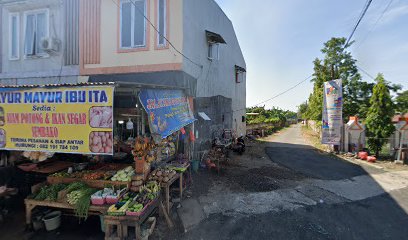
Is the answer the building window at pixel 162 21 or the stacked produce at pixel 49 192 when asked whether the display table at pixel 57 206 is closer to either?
the stacked produce at pixel 49 192

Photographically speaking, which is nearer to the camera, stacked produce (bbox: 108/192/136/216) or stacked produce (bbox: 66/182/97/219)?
stacked produce (bbox: 108/192/136/216)

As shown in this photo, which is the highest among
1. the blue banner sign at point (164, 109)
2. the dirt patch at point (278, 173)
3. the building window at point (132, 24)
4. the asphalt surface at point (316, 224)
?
the building window at point (132, 24)

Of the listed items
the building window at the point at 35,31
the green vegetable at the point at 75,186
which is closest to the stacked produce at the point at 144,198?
the green vegetable at the point at 75,186

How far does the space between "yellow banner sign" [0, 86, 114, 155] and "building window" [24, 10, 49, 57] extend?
5.63 metres

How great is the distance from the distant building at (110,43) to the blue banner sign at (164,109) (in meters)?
0.74

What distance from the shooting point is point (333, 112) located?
13789 mm

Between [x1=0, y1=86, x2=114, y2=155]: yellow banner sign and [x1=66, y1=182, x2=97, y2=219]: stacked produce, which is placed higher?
[x1=0, y1=86, x2=114, y2=155]: yellow banner sign

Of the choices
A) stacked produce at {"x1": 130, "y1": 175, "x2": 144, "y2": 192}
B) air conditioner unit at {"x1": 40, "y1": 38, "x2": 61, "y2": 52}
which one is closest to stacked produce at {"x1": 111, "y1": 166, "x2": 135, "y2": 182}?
stacked produce at {"x1": 130, "y1": 175, "x2": 144, "y2": 192}

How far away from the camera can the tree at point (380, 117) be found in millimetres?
12328

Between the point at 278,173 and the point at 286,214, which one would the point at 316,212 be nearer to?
the point at 286,214

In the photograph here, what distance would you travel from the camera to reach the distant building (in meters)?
8.12

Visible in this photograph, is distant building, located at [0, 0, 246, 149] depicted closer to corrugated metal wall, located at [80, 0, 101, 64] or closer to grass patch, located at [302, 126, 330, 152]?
corrugated metal wall, located at [80, 0, 101, 64]

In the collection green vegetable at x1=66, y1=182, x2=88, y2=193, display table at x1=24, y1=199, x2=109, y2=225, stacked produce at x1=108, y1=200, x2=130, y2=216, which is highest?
green vegetable at x1=66, y1=182, x2=88, y2=193

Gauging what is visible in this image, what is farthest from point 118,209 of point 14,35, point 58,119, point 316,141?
point 316,141
